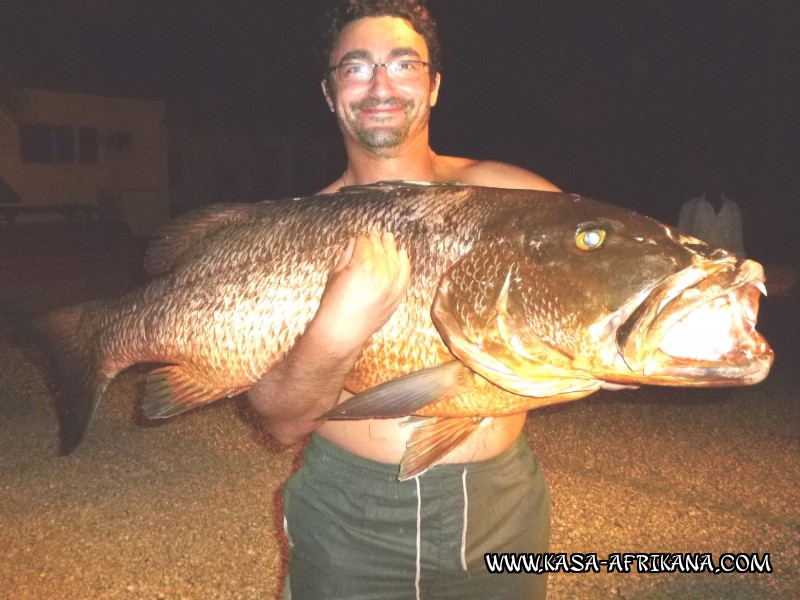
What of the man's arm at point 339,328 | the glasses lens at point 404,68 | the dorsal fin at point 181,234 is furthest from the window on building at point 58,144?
the man's arm at point 339,328

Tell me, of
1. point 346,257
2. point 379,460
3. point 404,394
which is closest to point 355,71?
point 346,257

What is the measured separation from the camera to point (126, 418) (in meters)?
6.50

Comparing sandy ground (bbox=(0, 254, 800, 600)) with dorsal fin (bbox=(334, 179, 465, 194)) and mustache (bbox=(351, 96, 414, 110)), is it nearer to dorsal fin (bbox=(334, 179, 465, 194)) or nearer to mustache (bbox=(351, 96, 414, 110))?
dorsal fin (bbox=(334, 179, 465, 194))

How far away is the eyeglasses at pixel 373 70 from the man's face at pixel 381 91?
0.04 feet

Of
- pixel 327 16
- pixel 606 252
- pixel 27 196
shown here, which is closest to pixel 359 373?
pixel 606 252

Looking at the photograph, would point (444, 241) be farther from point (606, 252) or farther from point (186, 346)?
point (186, 346)

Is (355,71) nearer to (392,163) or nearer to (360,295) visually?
(392,163)

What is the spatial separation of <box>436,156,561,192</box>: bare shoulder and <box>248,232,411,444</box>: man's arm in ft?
2.35

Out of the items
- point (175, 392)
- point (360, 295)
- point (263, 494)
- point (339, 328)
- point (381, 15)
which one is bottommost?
point (263, 494)

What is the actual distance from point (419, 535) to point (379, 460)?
272mm

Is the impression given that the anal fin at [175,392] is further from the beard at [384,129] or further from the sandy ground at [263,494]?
the sandy ground at [263,494]

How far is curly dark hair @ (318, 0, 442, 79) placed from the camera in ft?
8.09

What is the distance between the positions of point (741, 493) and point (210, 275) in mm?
4450

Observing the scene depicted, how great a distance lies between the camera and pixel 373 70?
238 centimetres
